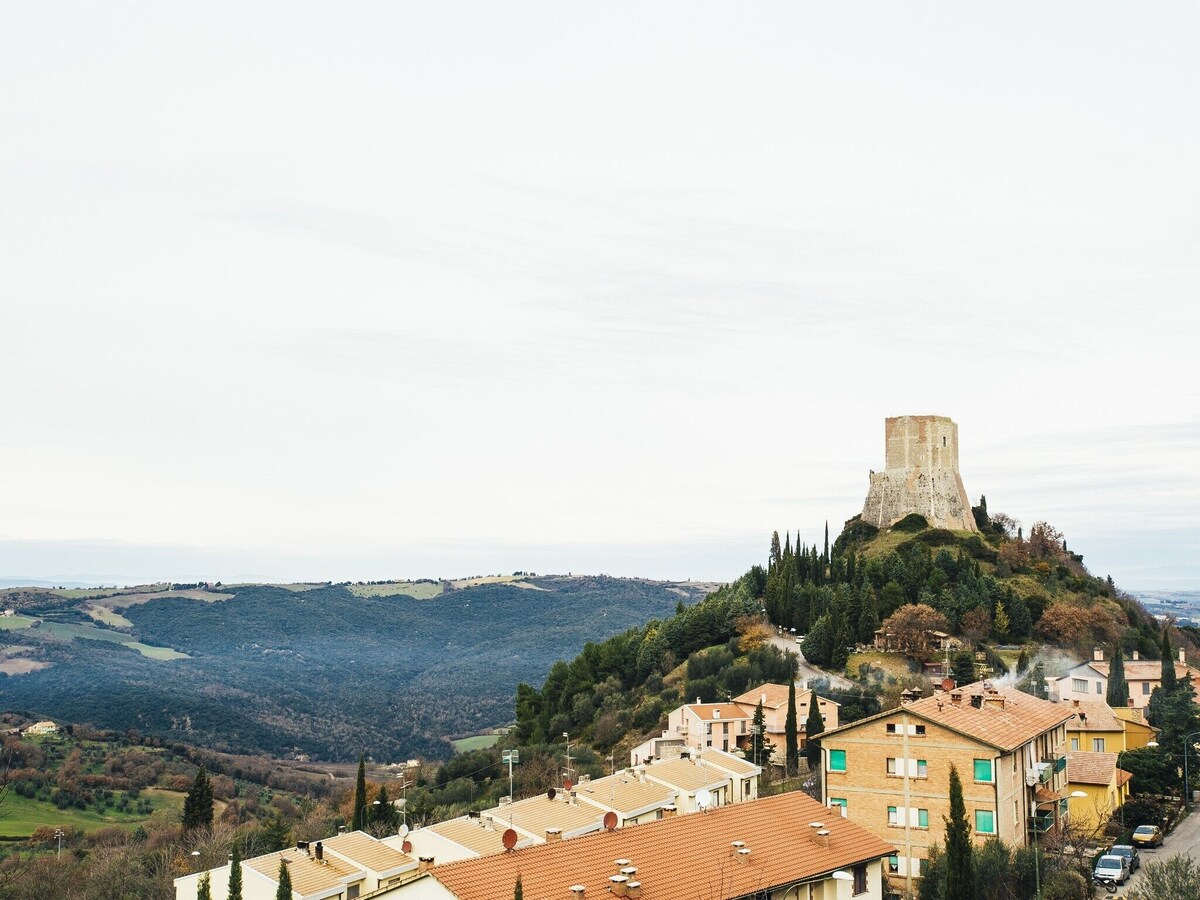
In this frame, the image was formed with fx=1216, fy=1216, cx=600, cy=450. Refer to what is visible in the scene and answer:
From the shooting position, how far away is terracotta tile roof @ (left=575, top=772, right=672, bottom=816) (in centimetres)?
4178

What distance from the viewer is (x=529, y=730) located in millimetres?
85938

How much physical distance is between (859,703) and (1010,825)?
28687 millimetres

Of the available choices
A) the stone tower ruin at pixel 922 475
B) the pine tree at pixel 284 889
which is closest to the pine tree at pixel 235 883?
the pine tree at pixel 284 889

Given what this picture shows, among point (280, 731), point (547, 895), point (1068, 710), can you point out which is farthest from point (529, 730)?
point (280, 731)

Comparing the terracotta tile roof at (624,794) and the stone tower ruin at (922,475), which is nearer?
the terracotta tile roof at (624,794)

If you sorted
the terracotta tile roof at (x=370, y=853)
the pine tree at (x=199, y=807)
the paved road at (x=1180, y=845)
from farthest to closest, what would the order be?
the pine tree at (x=199, y=807) → the terracotta tile roof at (x=370, y=853) → the paved road at (x=1180, y=845)

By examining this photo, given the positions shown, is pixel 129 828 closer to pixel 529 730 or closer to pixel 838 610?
pixel 529 730

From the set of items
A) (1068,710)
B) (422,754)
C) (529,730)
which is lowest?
(422,754)

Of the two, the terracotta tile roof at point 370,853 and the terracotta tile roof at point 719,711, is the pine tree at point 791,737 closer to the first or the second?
the terracotta tile roof at point 719,711

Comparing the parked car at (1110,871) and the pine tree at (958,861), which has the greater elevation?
the pine tree at (958,861)

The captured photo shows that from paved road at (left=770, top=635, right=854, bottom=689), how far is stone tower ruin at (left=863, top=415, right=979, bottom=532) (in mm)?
20989

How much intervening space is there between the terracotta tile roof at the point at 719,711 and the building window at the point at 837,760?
80.3ft

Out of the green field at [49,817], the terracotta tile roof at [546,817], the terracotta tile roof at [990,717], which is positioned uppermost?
the terracotta tile roof at [990,717]

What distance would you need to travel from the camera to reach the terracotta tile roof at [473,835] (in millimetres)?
37312
